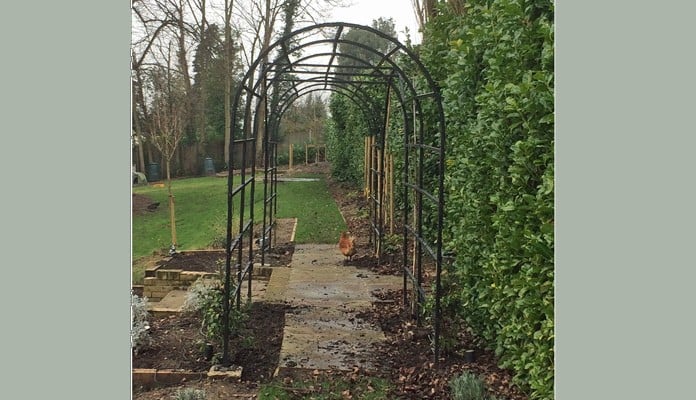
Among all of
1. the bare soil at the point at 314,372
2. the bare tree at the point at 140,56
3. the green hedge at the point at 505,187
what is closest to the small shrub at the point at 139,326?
the bare soil at the point at 314,372

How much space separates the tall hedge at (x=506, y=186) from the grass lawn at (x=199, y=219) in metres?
2.84

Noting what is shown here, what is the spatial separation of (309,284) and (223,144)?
4894 mm

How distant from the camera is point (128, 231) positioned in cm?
219

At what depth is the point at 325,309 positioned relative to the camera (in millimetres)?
4699

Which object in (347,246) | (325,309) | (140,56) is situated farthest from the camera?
(347,246)

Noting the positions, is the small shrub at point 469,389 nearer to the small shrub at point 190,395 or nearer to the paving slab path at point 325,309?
the paving slab path at point 325,309

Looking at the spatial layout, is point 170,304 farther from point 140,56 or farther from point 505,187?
point 505,187

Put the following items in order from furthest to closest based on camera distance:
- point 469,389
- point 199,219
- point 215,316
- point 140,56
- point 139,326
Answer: point 199,219 → point 140,56 → point 139,326 → point 215,316 → point 469,389

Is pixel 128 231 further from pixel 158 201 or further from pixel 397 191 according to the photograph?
pixel 397 191

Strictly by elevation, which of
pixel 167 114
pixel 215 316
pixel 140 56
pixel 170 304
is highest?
pixel 140 56

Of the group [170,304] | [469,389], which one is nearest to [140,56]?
[170,304]

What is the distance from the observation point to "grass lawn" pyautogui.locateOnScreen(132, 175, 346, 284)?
21.2 feet

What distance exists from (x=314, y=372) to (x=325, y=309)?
52.6 inches

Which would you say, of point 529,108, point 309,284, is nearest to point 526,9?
point 529,108
